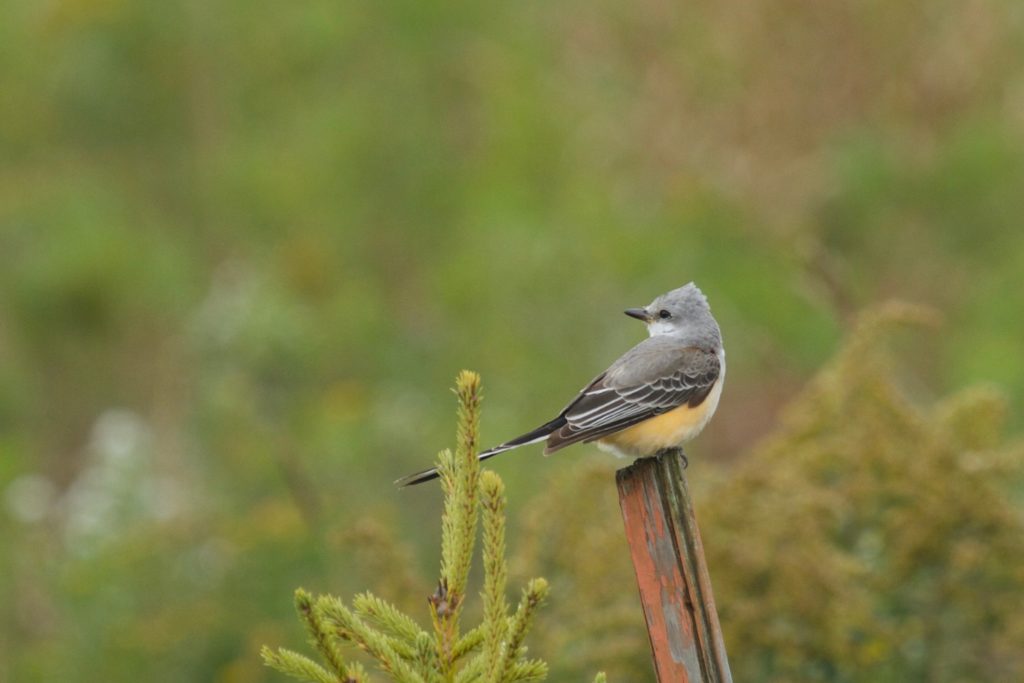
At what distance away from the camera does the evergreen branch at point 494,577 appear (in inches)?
126

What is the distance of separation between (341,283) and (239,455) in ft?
11.6

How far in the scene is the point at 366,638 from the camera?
319 cm

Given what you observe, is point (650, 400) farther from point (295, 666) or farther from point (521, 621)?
point (295, 666)

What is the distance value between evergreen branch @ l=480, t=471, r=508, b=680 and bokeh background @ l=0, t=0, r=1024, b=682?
106 inches

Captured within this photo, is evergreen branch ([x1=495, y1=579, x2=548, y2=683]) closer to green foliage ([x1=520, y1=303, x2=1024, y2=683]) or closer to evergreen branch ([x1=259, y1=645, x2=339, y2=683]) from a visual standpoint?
evergreen branch ([x1=259, y1=645, x2=339, y2=683])

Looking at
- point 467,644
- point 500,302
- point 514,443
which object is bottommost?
point 467,644

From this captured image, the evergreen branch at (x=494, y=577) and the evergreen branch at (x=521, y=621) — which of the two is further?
the evergreen branch at (x=494, y=577)

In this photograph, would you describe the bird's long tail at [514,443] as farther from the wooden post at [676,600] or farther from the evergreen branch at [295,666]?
the evergreen branch at [295,666]

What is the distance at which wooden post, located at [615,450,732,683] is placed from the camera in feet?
12.1

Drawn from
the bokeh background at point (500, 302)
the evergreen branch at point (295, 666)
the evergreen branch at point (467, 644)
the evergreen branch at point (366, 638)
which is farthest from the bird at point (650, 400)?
the evergreen branch at point (295, 666)

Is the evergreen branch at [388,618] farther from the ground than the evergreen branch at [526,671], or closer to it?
farther from the ground

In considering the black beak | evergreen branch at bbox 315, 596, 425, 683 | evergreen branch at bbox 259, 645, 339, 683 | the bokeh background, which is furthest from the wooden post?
the bokeh background

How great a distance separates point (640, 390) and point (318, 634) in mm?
2336

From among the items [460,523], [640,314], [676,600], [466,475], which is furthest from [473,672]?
[640,314]
